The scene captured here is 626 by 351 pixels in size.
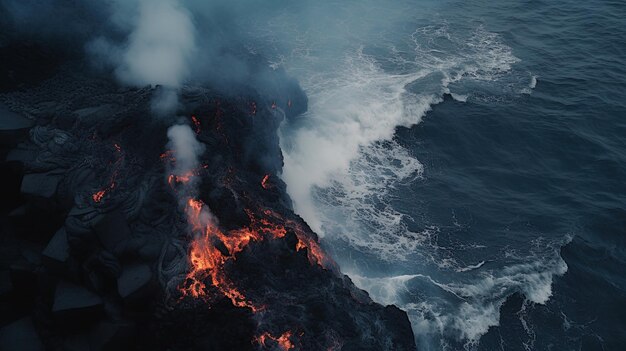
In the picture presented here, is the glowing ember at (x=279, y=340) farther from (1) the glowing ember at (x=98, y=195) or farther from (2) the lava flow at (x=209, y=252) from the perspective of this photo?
(1) the glowing ember at (x=98, y=195)

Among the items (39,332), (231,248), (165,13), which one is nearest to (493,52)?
(165,13)

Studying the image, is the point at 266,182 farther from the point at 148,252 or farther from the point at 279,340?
the point at 279,340

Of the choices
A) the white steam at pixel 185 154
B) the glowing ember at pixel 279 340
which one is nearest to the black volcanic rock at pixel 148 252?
the glowing ember at pixel 279 340

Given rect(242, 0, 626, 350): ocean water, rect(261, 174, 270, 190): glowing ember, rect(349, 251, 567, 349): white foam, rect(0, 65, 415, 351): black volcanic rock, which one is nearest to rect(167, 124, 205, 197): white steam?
rect(0, 65, 415, 351): black volcanic rock

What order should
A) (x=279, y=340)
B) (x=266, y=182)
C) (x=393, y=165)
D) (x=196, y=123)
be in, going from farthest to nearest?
(x=393, y=165), (x=266, y=182), (x=196, y=123), (x=279, y=340)

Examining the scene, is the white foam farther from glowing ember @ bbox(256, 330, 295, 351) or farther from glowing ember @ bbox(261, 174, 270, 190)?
glowing ember @ bbox(256, 330, 295, 351)

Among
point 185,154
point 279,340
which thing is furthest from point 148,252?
point 279,340

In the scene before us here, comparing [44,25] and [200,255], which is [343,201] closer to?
[200,255]
